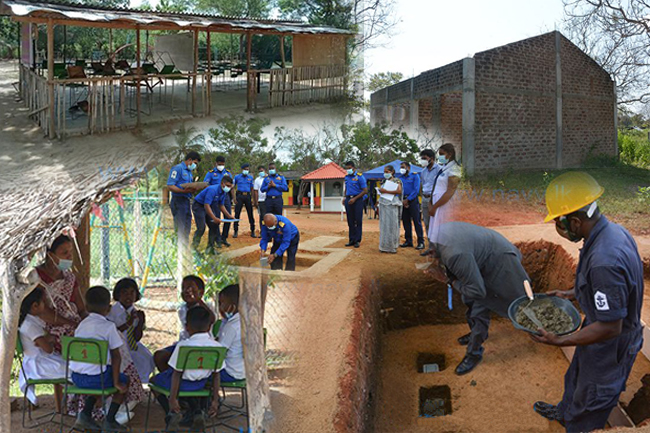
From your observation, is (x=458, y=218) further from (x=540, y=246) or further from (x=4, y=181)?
(x=4, y=181)

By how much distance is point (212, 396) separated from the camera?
14.0ft

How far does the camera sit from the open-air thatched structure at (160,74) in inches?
198

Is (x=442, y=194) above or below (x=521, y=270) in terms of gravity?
above

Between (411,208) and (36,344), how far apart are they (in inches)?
116

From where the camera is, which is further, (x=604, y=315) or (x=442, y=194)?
(x=442, y=194)

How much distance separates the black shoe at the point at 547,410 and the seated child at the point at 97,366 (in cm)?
301

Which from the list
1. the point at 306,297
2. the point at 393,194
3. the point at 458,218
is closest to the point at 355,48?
the point at 393,194

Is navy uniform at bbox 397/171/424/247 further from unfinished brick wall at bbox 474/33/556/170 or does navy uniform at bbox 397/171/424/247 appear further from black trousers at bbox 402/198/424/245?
unfinished brick wall at bbox 474/33/556/170

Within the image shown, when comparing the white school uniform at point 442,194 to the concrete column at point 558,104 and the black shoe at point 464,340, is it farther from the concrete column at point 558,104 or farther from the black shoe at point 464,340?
the black shoe at point 464,340

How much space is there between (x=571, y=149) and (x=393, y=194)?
191 cm

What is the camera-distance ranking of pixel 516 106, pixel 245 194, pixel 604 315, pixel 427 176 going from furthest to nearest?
pixel 516 106
pixel 427 176
pixel 245 194
pixel 604 315

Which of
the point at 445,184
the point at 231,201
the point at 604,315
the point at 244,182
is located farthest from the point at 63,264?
the point at 604,315

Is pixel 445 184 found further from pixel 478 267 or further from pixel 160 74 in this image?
pixel 160 74

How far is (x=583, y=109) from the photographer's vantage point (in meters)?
6.02
